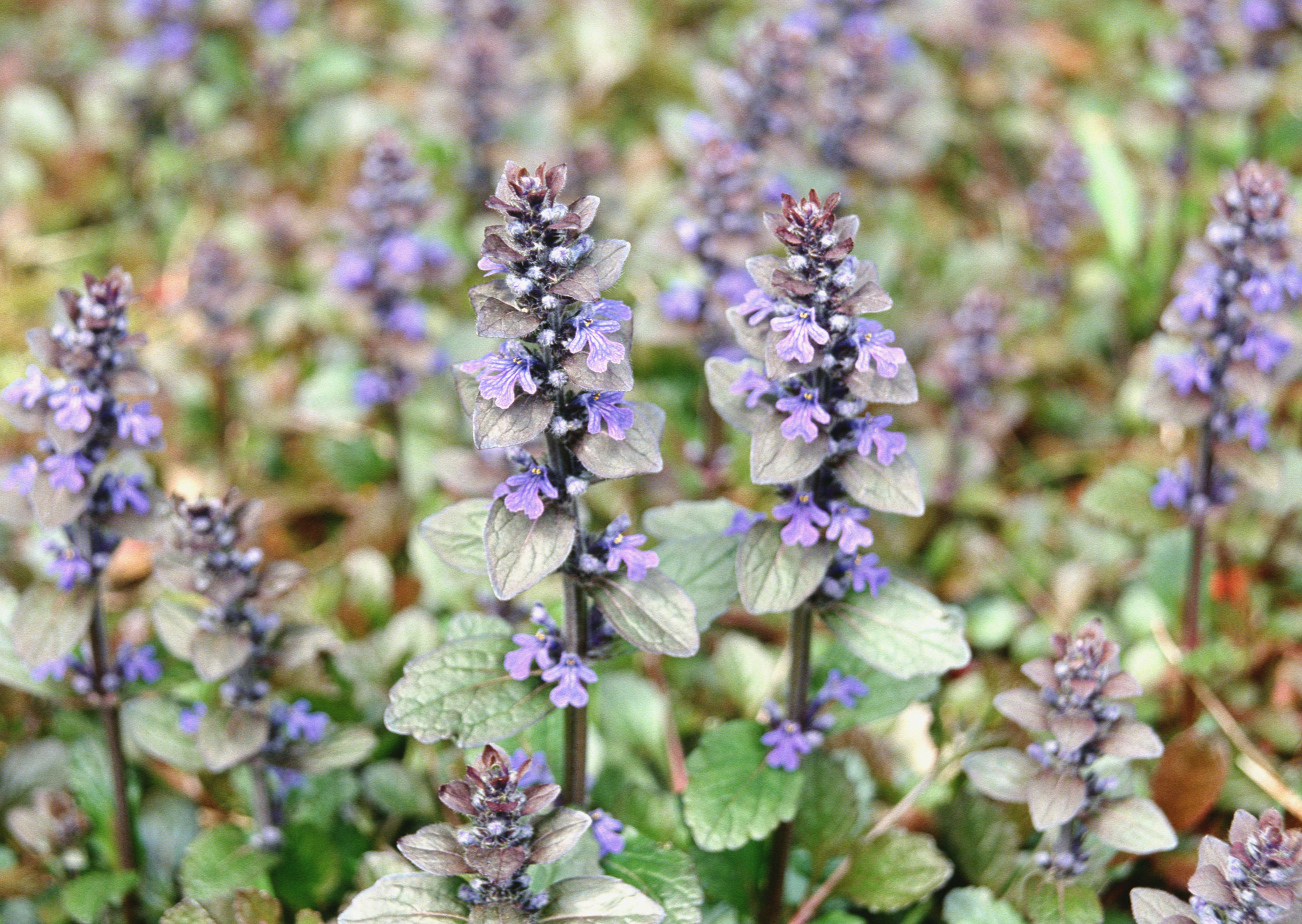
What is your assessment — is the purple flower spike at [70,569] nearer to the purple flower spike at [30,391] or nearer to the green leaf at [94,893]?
the purple flower spike at [30,391]

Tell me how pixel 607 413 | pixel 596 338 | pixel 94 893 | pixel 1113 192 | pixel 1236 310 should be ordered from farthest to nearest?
pixel 1113 192 < pixel 1236 310 < pixel 94 893 < pixel 607 413 < pixel 596 338

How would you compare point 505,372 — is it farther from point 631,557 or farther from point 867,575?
point 867,575

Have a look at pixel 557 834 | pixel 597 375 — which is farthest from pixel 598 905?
pixel 597 375

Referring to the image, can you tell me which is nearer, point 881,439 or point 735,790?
point 881,439

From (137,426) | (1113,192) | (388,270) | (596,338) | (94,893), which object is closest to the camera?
(596,338)

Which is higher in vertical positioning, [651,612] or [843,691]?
[651,612]

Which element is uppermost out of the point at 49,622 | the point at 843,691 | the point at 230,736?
the point at 49,622
